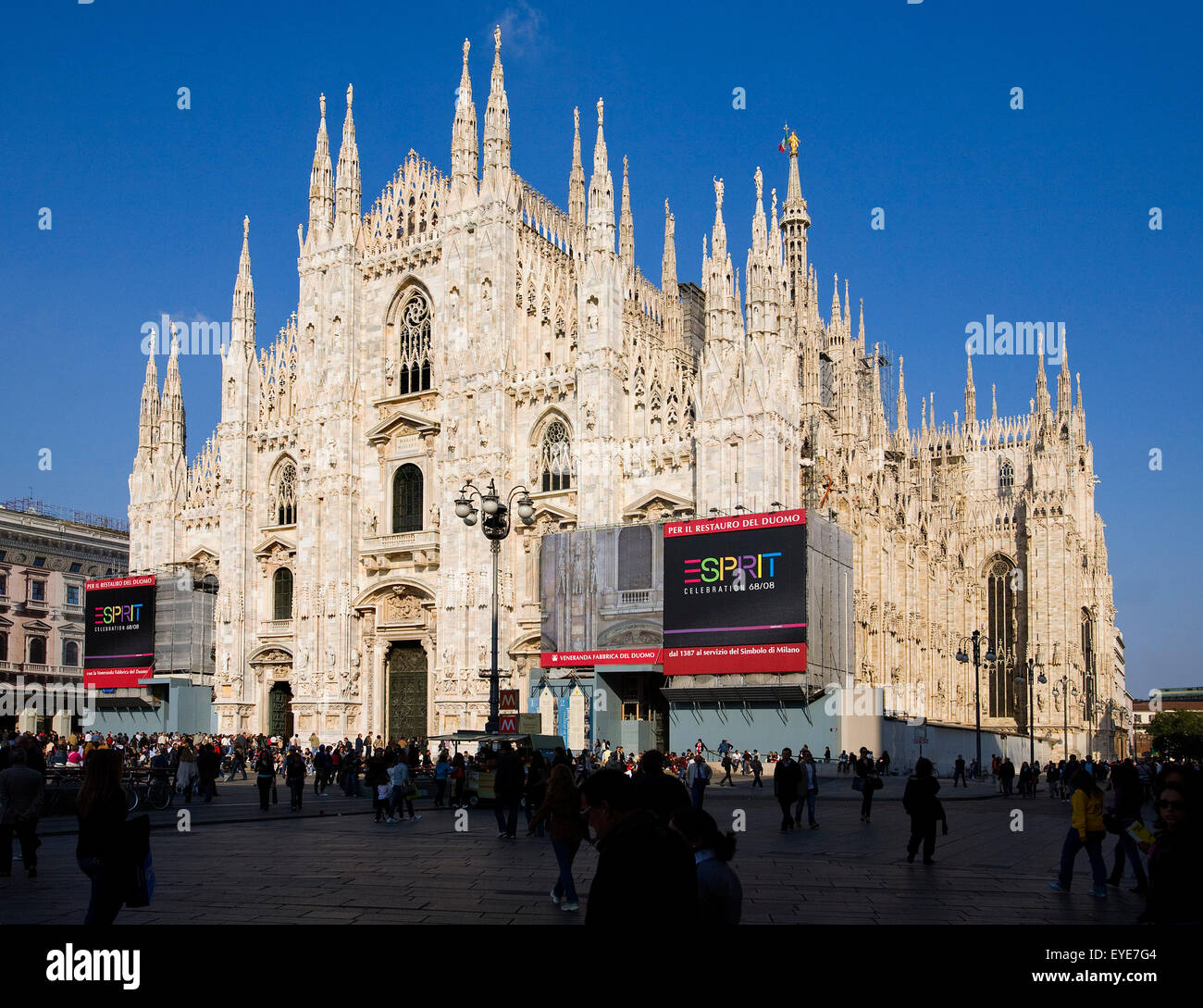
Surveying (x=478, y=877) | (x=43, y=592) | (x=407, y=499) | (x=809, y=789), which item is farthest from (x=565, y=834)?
(x=43, y=592)

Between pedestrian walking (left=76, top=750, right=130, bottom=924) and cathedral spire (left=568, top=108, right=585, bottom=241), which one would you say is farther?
cathedral spire (left=568, top=108, right=585, bottom=241)

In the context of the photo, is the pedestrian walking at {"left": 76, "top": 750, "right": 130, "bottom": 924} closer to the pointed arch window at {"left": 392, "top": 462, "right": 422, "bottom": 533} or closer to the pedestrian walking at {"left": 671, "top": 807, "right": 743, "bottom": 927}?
the pedestrian walking at {"left": 671, "top": 807, "right": 743, "bottom": 927}

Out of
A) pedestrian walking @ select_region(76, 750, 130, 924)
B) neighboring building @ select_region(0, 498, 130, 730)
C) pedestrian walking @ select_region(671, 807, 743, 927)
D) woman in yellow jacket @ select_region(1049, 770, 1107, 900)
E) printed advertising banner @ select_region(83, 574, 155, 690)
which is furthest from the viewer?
neighboring building @ select_region(0, 498, 130, 730)

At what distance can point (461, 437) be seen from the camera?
44.3 m

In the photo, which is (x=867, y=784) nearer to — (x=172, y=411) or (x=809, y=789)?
(x=809, y=789)

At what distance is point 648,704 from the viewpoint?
41188 millimetres

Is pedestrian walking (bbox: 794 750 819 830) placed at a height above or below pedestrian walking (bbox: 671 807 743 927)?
below

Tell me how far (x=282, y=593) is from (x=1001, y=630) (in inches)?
1582

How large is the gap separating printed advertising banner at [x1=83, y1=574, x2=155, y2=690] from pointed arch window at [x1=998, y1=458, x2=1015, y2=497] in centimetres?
4778

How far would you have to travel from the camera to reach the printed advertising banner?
167 feet

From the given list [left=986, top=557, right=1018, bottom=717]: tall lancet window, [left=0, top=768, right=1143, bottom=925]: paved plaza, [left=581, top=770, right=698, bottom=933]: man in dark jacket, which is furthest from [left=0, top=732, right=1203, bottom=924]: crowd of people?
[left=986, top=557, right=1018, bottom=717]: tall lancet window

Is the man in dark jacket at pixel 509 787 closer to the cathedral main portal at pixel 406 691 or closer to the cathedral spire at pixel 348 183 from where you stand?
the cathedral main portal at pixel 406 691
